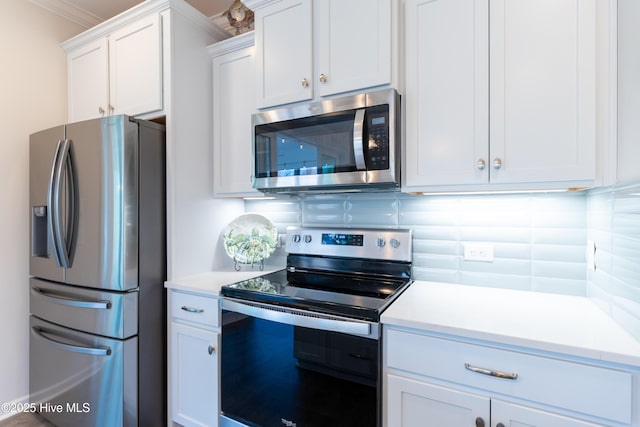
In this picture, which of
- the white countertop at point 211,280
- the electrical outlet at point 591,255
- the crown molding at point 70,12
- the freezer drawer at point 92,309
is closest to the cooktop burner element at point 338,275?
the white countertop at point 211,280

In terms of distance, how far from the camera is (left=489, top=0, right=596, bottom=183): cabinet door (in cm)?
115

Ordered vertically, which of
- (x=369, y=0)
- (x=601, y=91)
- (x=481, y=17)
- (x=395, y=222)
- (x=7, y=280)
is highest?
(x=369, y=0)

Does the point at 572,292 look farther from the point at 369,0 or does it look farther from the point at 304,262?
the point at 369,0

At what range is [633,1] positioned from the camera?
1.01 m

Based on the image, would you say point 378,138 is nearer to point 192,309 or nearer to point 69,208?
point 192,309

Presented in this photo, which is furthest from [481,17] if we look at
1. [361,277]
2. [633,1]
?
[361,277]

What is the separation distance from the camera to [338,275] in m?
1.84

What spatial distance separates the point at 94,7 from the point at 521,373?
132 inches

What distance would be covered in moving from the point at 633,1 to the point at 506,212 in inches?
33.9

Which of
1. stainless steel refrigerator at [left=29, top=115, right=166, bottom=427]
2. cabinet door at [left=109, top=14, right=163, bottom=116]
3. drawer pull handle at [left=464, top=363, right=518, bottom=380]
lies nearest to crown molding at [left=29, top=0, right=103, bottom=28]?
cabinet door at [left=109, top=14, right=163, bottom=116]

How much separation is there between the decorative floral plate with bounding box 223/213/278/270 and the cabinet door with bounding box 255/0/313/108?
756mm

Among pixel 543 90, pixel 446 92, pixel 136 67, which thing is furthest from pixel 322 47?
pixel 136 67

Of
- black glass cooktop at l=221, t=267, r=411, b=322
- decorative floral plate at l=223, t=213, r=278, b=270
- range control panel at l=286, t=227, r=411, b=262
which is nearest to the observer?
black glass cooktop at l=221, t=267, r=411, b=322

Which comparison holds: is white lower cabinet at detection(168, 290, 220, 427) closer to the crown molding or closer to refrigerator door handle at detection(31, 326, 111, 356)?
refrigerator door handle at detection(31, 326, 111, 356)
